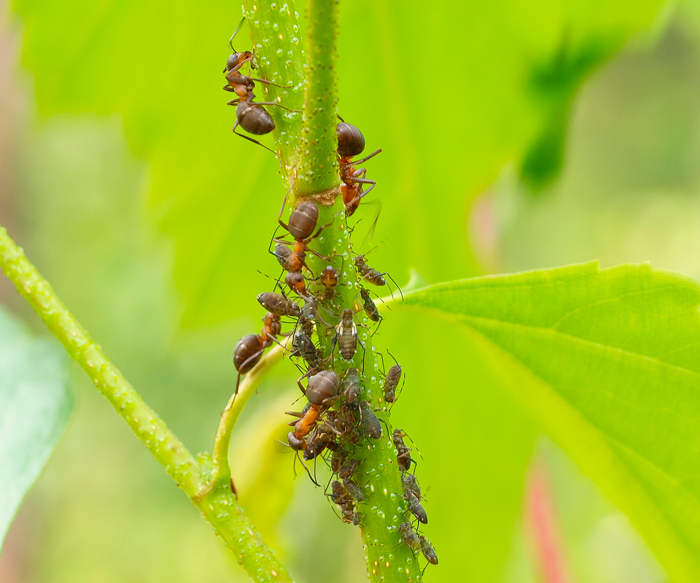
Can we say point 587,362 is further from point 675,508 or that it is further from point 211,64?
point 211,64

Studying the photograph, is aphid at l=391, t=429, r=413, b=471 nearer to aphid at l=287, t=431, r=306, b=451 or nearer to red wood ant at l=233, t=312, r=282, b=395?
aphid at l=287, t=431, r=306, b=451

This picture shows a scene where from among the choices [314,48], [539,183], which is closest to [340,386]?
[314,48]

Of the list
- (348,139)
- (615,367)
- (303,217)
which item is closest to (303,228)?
(303,217)

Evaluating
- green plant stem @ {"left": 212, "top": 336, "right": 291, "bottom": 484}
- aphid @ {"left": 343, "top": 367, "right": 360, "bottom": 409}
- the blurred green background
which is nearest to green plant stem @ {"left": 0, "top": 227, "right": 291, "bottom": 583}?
green plant stem @ {"left": 212, "top": 336, "right": 291, "bottom": 484}

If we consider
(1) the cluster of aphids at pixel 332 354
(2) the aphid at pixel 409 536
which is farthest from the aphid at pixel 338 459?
(2) the aphid at pixel 409 536

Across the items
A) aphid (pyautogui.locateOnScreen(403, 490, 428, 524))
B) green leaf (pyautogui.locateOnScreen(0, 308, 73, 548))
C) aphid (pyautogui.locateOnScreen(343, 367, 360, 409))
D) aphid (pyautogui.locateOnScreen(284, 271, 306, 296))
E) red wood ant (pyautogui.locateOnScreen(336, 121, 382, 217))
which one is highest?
red wood ant (pyautogui.locateOnScreen(336, 121, 382, 217))

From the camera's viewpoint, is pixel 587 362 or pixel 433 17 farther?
pixel 433 17

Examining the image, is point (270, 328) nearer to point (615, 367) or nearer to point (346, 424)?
point (346, 424)
